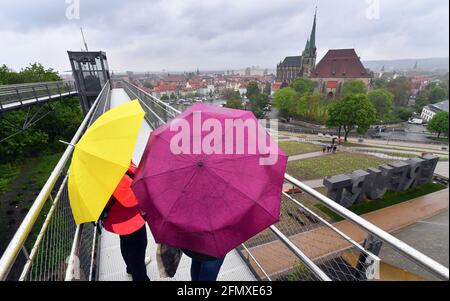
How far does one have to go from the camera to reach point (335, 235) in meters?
10.2

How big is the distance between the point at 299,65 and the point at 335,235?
75.2m

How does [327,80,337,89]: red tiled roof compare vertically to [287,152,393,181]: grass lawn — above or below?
above

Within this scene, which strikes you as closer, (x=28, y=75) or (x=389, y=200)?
(x=389, y=200)

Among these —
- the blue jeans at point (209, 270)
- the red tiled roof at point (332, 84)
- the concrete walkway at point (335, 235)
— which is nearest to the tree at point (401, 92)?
the red tiled roof at point (332, 84)

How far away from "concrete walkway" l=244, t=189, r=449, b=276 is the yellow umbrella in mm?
6841

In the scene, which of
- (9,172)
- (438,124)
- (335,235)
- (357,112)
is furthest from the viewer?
(438,124)

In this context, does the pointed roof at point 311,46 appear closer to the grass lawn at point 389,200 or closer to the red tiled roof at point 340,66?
the red tiled roof at point 340,66

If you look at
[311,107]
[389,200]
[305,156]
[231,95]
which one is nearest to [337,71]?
[311,107]

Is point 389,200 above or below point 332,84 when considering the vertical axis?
below

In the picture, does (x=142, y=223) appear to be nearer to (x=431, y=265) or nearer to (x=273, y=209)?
(x=273, y=209)

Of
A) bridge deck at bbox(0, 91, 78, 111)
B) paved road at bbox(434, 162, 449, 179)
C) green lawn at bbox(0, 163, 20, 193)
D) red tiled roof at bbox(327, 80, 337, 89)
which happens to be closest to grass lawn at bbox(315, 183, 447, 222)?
paved road at bbox(434, 162, 449, 179)

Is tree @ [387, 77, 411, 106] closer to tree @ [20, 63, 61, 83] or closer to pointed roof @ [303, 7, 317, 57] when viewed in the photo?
pointed roof @ [303, 7, 317, 57]

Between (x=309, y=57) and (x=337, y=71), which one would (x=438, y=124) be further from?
(x=309, y=57)

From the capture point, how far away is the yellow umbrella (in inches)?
61.6
